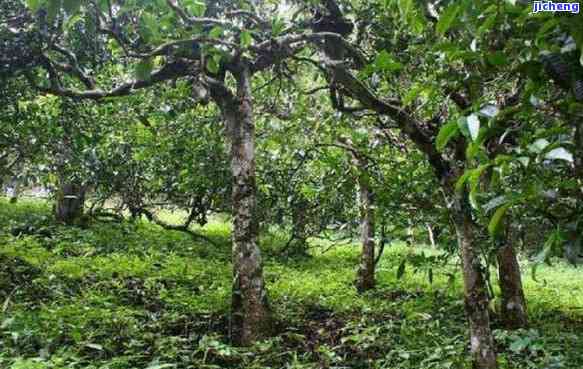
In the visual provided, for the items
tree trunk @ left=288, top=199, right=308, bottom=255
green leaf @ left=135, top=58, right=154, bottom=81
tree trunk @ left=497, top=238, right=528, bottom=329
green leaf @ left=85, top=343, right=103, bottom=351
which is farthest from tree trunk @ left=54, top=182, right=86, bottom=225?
green leaf @ left=135, top=58, right=154, bottom=81

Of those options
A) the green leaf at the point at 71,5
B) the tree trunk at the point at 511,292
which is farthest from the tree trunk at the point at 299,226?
the green leaf at the point at 71,5

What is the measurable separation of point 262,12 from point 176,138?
2197 mm

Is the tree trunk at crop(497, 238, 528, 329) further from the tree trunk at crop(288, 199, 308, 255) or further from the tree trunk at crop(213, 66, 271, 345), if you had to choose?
the tree trunk at crop(288, 199, 308, 255)

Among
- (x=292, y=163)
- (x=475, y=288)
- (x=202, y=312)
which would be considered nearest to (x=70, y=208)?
(x=292, y=163)

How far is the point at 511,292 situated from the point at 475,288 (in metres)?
2.81

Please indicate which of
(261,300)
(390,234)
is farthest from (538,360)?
(261,300)

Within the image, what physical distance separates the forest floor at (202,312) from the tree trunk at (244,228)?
0.78 feet

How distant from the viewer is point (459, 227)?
131 inches

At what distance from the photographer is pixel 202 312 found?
5746 mm

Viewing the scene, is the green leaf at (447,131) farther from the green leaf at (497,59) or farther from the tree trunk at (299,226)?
the tree trunk at (299,226)

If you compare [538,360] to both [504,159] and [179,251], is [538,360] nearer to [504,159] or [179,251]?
[504,159]

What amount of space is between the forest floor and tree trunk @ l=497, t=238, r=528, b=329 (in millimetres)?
202

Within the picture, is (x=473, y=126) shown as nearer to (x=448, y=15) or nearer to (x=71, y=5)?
(x=448, y=15)

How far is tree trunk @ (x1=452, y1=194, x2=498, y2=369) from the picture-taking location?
3320 mm
